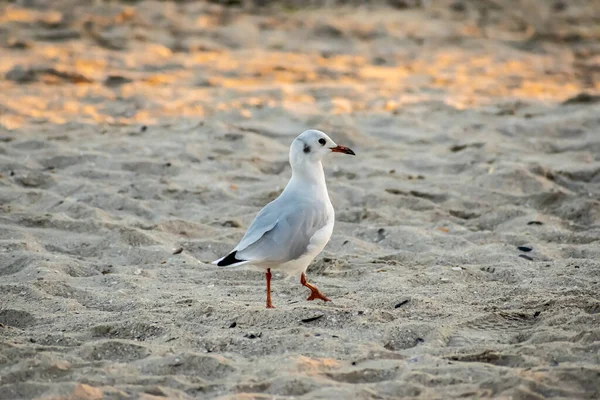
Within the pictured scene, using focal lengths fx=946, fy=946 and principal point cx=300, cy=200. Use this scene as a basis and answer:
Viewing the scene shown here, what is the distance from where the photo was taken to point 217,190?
637cm

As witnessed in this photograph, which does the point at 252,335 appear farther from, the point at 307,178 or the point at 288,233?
the point at 307,178

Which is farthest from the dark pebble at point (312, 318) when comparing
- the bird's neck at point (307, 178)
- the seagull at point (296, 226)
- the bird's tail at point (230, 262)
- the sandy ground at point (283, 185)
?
the bird's neck at point (307, 178)

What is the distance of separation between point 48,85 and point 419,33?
460cm

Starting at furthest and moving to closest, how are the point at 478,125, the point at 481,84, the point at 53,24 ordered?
the point at 53,24 → the point at 481,84 → the point at 478,125

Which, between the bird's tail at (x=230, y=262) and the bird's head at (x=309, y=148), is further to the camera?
the bird's head at (x=309, y=148)

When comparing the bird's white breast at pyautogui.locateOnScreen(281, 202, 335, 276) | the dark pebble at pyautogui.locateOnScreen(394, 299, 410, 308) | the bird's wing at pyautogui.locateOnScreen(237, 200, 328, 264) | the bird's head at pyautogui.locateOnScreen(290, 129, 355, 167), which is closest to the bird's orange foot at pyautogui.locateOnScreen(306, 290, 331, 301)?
the bird's white breast at pyautogui.locateOnScreen(281, 202, 335, 276)

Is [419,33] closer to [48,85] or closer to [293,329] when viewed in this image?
[48,85]

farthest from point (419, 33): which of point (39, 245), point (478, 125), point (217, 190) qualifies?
point (39, 245)

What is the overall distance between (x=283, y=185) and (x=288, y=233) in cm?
216

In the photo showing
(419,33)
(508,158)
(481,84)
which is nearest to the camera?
(508,158)

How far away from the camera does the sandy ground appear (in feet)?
11.9

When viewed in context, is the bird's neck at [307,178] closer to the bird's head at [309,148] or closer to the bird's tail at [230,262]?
the bird's head at [309,148]

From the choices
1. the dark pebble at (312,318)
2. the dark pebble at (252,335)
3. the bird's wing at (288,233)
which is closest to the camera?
the dark pebble at (252,335)

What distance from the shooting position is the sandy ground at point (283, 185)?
11.9 feet
